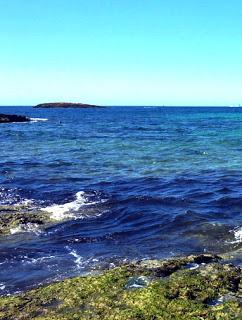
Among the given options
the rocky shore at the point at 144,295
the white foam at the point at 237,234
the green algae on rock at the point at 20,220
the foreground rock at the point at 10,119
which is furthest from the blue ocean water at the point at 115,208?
the foreground rock at the point at 10,119

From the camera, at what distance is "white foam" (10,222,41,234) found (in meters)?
17.8

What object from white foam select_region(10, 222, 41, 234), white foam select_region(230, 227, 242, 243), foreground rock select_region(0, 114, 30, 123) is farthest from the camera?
foreground rock select_region(0, 114, 30, 123)

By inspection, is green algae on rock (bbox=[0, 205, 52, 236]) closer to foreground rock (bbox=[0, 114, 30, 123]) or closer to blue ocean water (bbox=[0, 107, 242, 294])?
blue ocean water (bbox=[0, 107, 242, 294])

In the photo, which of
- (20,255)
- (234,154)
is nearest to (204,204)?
(20,255)

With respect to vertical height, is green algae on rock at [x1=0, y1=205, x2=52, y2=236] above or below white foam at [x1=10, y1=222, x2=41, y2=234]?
above

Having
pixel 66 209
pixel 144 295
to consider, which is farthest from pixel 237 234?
pixel 66 209

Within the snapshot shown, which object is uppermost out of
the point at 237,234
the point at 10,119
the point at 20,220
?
the point at 10,119

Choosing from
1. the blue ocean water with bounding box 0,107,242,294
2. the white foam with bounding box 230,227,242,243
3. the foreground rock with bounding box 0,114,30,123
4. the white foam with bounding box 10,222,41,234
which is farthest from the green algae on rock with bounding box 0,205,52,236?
the foreground rock with bounding box 0,114,30,123

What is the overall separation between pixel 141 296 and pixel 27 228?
8707 mm

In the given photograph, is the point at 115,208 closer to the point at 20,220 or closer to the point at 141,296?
the point at 20,220

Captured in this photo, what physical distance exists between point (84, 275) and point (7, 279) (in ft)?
7.29

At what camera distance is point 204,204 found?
71.3 ft

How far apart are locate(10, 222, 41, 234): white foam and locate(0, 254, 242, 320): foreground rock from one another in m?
6.35

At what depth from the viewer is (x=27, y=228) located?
18172 millimetres
